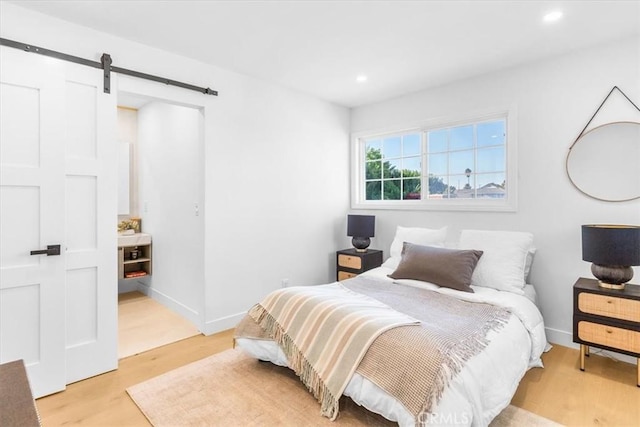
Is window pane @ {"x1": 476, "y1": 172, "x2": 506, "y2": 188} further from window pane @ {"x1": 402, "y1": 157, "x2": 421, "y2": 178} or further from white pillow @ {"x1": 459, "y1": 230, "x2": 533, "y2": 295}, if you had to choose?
→ window pane @ {"x1": 402, "y1": 157, "x2": 421, "y2": 178}

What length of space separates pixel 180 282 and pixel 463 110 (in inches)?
140

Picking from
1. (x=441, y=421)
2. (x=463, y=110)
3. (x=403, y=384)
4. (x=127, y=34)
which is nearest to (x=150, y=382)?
(x=403, y=384)

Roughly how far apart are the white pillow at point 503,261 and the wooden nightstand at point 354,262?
4.02 feet

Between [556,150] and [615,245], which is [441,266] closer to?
[615,245]

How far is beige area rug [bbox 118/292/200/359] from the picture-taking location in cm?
300

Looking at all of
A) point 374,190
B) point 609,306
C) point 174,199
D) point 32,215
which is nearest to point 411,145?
point 374,190

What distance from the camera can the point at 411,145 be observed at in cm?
410

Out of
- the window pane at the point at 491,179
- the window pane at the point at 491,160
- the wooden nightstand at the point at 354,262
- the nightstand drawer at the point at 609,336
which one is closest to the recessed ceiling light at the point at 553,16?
the window pane at the point at 491,160

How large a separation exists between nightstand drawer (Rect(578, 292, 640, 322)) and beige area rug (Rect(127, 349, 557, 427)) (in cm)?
97

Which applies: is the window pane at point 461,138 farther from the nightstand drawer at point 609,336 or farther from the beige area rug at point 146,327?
the beige area rug at point 146,327

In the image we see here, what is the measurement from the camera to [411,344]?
175cm

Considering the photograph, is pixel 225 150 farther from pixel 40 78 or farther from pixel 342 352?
pixel 342 352

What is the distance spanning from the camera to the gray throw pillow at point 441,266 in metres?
2.74

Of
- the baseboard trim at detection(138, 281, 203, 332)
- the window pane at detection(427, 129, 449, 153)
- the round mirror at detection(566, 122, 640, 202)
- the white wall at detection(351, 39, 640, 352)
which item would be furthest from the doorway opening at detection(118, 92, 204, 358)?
the round mirror at detection(566, 122, 640, 202)
